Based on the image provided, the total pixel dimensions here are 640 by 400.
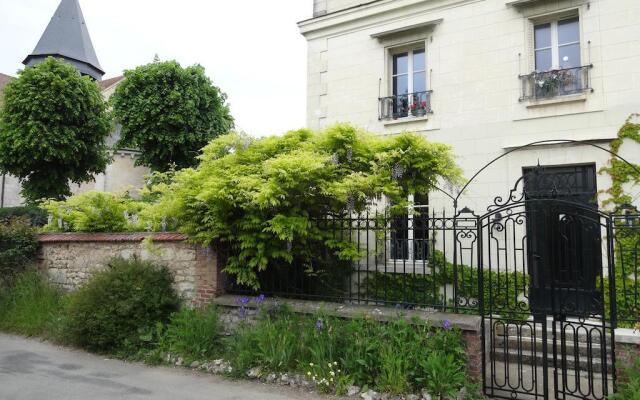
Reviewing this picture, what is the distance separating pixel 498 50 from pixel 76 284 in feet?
30.4

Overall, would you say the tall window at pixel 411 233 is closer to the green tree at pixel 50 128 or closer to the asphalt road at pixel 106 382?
the asphalt road at pixel 106 382

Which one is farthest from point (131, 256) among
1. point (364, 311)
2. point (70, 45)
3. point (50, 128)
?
point (70, 45)

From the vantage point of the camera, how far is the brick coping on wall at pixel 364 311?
514cm

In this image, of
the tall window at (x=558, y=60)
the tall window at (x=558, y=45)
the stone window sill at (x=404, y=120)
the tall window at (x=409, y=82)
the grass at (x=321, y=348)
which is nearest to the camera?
the grass at (x=321, y=348)

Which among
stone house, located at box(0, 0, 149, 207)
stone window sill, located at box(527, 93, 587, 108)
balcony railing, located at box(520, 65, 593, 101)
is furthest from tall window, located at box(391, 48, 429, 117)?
stone house, located at box(0, 0, 149, 207)

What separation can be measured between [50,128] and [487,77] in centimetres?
1280

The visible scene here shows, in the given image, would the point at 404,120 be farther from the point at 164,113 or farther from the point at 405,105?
the point at 164,113

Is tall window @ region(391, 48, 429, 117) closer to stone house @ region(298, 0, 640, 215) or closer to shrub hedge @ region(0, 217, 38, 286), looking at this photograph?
stone house @ region(298, 0, 640, 215)

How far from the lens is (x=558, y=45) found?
29.6ft

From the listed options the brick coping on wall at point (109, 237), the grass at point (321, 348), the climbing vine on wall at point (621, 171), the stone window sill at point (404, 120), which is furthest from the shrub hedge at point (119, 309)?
the climbing vine on wall at point (621, 171)

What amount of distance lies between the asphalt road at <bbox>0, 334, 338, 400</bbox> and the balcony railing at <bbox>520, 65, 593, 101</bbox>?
694cm

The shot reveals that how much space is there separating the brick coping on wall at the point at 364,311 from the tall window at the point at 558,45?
235 inches

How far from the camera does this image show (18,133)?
14.4 metres

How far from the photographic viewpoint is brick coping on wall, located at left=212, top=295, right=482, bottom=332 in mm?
5137
